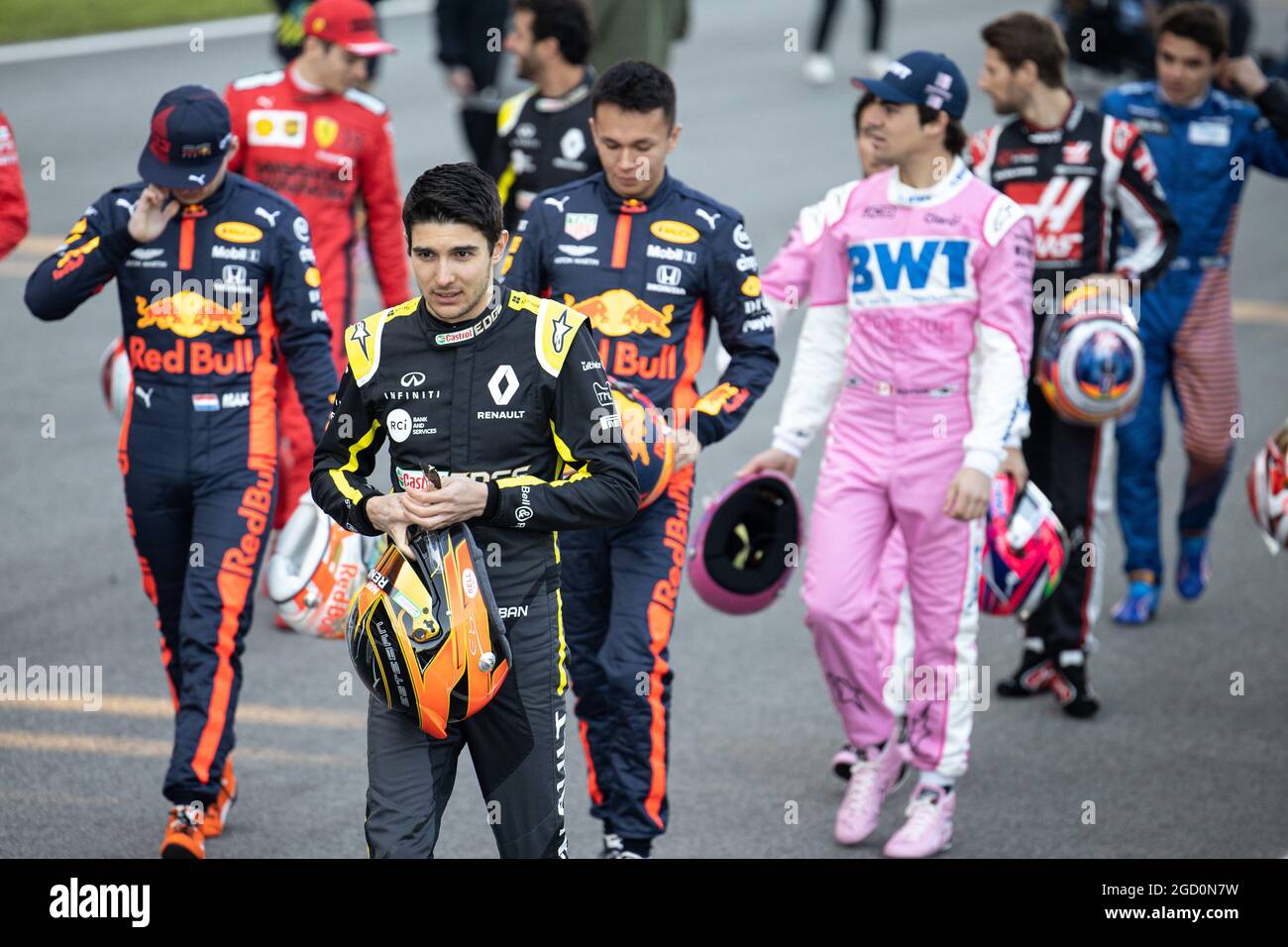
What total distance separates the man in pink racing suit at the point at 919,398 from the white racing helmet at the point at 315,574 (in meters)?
1.53

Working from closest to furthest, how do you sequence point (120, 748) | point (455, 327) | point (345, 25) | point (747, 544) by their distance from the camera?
point (455, 327)
point (747, 544)
point (120, 748)
point (345, 25)

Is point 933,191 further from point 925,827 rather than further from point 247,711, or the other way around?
point 247,711

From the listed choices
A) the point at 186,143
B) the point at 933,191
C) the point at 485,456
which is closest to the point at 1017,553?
the point at 933,191

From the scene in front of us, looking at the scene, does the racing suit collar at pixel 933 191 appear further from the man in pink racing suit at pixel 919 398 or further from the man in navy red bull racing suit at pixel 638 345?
the man in navy red bull racing suit at pixel 638 345

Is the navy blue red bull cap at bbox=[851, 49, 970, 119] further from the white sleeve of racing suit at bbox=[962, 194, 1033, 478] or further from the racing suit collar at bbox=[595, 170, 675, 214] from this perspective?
the racing suit collar at bbox=[595, 170, 675, 214]

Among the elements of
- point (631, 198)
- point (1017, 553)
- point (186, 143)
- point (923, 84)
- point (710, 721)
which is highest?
point (923, 84)

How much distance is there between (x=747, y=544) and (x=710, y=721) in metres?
1.26

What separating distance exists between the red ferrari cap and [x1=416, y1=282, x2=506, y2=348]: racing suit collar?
3.74m

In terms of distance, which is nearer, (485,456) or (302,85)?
(485,456)

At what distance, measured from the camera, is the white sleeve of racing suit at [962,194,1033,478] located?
238 inches

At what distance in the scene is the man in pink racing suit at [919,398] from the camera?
6.14 metres

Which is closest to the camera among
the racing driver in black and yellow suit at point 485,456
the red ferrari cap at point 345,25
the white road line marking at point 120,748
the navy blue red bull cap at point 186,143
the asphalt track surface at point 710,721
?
the racing driver in black and yellow suit at point 485,456

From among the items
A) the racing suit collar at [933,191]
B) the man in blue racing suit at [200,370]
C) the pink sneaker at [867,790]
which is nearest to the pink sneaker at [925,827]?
the pink sneaker at [867,790]

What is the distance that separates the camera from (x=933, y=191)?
20.5 feet
